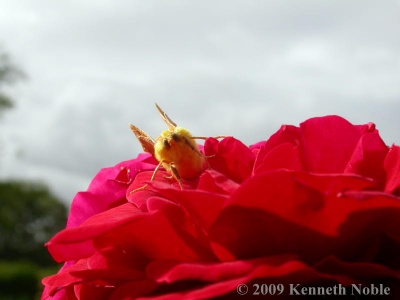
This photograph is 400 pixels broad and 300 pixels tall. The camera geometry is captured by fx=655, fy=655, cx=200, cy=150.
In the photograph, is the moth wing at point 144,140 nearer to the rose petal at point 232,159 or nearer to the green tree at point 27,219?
the rose petal at point 232,159

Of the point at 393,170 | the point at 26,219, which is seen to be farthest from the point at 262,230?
the point at 26,219

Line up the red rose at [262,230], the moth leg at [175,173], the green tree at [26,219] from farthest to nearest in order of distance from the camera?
the green tree at [26,219], the moth leg at [175,173], the red rose at [262,230]

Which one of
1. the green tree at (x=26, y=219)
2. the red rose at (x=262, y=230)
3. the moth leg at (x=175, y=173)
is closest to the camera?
Answer: the red rose at (x=262, y=230)

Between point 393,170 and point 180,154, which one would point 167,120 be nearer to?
point 180,154

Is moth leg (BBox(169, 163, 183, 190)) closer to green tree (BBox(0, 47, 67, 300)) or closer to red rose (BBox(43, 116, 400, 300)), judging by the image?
red rose (BBox(43, 116, 400, 300))

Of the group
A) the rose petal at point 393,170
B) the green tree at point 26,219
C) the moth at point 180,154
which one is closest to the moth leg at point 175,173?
A: the moth at point 180,154
